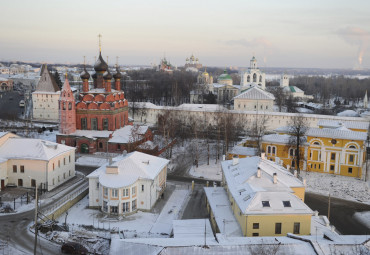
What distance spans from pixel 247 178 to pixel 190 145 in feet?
63.6

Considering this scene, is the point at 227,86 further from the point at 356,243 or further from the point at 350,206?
the point at 356,243

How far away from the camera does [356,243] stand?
47.8 ft

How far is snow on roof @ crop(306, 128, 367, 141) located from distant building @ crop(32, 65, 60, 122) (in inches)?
1430

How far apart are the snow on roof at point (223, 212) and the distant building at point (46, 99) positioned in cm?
3677

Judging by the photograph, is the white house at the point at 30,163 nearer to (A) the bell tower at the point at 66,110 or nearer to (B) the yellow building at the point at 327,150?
(A) the bell tower at the point at 66,110

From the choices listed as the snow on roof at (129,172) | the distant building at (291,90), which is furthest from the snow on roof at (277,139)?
the distant building at (291,90)

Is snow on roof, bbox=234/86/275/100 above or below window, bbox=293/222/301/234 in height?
above

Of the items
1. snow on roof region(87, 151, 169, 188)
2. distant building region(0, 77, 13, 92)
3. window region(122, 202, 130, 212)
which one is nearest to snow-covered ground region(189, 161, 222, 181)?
snow on roof region(87, 151, 169, 188)

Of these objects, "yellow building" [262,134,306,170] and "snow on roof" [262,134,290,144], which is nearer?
"yellow building" [262,134,306,170]

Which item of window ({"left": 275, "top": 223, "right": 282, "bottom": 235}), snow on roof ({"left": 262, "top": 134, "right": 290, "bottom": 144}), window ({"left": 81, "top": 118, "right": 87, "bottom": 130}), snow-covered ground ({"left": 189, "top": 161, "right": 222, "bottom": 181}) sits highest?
window ({"left": 81, "top": 118, "right": 87, "bottom": 130})

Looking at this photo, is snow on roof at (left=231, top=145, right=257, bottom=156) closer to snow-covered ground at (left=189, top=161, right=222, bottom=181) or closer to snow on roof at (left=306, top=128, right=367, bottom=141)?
snow-covered ground at (left=189, top=161, right=222, bottom=181)

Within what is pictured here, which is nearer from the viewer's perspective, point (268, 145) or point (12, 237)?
point (12, 237)

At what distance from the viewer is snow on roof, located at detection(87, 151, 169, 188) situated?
2130 centimetres

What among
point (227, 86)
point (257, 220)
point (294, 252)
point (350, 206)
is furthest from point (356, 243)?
point (227, 86)
